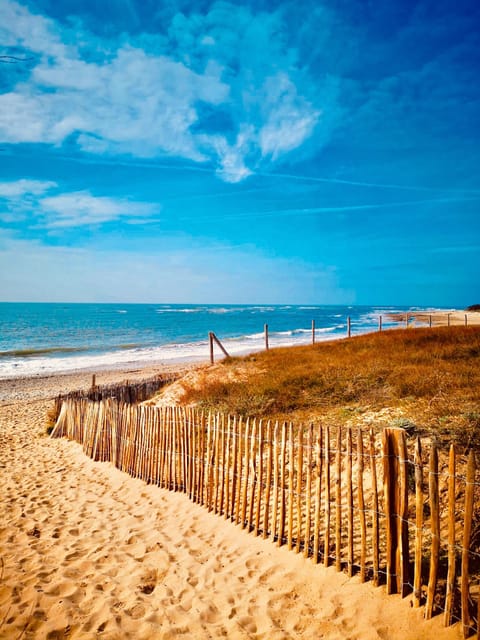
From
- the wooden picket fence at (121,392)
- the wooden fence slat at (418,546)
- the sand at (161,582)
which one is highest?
the wooden fence slat at (418,546)

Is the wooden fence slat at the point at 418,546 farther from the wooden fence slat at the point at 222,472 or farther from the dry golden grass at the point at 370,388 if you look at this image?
the wooden fence slat at the point at 222,472

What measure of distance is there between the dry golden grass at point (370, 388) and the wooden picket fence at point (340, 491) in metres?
1.12

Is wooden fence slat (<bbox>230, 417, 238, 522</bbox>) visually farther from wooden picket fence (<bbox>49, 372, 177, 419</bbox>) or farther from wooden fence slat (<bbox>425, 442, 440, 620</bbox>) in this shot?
wooden picket fence (<bbox>49, 372, 177, 419</bbox>)

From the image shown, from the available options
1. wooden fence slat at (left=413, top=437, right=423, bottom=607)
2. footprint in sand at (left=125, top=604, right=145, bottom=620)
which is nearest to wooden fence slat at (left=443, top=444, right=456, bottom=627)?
wooden fence slat at (left=413, top=437, right=423, bottom=607)

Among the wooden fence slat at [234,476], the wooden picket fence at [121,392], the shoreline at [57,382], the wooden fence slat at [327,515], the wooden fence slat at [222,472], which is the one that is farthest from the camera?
the shoreline at [57,382]

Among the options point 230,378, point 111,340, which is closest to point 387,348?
point 230,378

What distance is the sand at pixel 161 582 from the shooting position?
124 inches

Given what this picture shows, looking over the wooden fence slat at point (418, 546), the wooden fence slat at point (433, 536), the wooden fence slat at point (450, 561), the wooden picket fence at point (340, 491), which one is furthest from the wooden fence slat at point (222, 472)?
the wooden fence slat at point (450, 561)

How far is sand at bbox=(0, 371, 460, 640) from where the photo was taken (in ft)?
10.3

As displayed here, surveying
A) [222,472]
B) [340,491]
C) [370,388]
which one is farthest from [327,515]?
[370,388]

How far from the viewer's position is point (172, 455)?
6137 mm

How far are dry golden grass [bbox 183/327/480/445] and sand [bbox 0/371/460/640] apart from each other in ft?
8.71

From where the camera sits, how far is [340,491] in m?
3.70

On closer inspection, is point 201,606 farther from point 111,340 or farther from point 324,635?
point 111,340
